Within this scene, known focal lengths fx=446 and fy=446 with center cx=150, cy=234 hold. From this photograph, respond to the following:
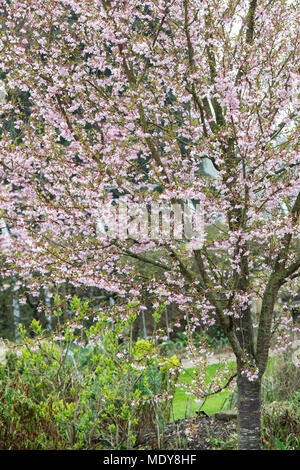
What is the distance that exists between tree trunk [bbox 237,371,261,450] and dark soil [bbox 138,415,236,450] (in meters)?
0.49

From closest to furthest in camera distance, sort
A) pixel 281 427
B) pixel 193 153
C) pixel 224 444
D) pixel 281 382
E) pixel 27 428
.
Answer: pixel 193 153 < pixel 27 428 < pixel 224 444 < pixel 281 427 < pixel 281 382

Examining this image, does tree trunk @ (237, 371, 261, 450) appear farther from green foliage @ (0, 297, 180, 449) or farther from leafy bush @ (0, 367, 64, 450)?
leafy bush @ (0, 367, 64, 450)

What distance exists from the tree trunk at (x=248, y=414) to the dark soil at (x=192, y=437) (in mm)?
489

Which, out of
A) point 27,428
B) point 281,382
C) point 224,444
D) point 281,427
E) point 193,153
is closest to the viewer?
point 193,153

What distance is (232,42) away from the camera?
14.6 ft

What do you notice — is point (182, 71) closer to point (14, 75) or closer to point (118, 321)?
point (14, 75)

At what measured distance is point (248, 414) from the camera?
4.26 metres

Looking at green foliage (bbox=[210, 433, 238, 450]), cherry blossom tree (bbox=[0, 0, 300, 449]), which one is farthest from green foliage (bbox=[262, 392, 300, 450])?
cherry blossom tree (bbox=[0, 0, 300, 449])

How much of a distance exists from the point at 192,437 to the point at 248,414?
985mm

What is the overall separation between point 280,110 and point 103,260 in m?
2.22

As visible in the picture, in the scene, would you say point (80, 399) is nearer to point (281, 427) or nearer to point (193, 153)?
point (281, 427)

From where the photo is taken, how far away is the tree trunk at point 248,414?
166 inches

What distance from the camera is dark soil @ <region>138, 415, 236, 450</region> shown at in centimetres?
468

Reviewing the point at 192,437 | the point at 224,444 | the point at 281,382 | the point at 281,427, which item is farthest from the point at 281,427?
the point at 281,382
